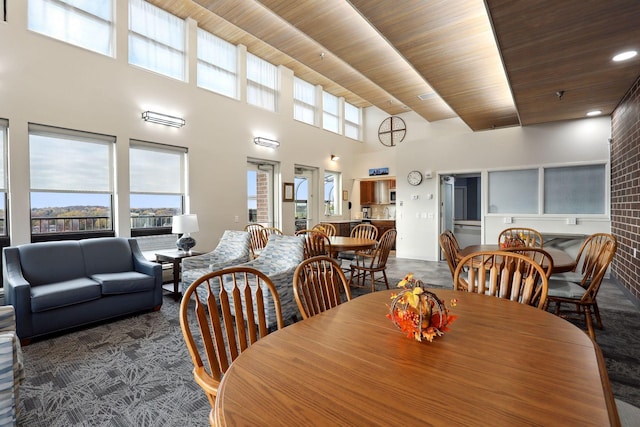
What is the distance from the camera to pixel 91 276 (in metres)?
3.61

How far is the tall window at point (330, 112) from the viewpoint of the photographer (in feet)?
28.0

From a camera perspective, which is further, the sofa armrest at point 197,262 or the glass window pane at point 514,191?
the glass window pane at point 514,191

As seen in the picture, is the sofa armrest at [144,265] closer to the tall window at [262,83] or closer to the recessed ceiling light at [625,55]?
the tall window at [262,83]

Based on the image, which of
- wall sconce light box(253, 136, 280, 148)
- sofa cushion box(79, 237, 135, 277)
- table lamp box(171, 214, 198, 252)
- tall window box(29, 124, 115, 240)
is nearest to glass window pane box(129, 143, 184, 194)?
tall window box(29, 124, 115, 240)

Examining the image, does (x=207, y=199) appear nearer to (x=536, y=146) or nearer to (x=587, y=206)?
(x=536, y=146)

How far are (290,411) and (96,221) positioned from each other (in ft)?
16.0

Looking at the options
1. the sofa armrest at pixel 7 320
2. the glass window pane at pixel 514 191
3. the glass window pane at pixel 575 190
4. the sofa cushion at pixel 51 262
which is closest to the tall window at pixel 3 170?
the sofa cushion at pixel 51 262

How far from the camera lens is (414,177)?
23.3 feet

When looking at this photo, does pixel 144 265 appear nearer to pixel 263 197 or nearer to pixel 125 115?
pixel 125 115

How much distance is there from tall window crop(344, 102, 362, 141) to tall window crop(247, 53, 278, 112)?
2.74 m

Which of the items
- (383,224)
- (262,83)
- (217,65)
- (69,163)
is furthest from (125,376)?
A: (383,224)

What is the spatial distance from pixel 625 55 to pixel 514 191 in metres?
3.31

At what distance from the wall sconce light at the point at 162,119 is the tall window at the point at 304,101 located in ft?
10.0

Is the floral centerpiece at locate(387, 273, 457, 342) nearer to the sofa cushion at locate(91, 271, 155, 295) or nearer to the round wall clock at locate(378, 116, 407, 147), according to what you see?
the sofa cushion at locate(91, 271, 155, 295)
